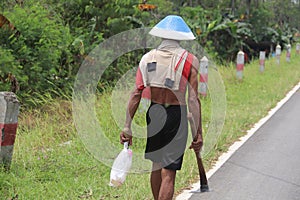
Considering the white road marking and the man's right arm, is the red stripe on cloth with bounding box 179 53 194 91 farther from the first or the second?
the white road marking

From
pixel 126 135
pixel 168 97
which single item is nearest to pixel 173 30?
pixel 168 97

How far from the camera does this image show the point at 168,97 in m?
4.52

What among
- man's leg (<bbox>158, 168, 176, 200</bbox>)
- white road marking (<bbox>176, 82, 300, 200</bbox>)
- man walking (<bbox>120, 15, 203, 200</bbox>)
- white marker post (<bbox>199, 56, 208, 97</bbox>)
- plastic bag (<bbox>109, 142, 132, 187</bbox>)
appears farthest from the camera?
white marker post (<bbox>199, 56, 208, 97</bbox>)

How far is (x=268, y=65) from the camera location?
2022 cm

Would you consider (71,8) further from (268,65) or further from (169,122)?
(169,122)

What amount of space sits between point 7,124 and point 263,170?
11.0ft

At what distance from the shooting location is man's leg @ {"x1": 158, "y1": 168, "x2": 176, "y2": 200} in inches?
179

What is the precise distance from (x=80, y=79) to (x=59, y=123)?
3195mm

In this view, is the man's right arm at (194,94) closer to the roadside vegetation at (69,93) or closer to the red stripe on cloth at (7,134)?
the roadside vegetation at (69,93)

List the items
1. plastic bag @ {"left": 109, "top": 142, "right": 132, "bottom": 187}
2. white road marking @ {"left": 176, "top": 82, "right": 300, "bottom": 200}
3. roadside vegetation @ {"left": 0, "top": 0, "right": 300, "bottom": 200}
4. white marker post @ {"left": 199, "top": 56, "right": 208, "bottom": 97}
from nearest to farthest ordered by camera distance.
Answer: plastic bag @ {"left": 109, "top": 142, "right": 132, "bottom": 187}
white road marking @ {"left": 176, "top": 82, "right": 300, "bottom": 200}
roadside vegetation @ {"left": 0, "top": 0, "right": 300, "bottom": 200}
white marker post @ {"left": 199, "top": 56, "right": 208, "bottom": 97}

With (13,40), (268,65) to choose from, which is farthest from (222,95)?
(268,65)

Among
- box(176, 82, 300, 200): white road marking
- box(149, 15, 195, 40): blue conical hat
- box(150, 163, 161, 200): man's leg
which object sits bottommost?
box(176, 82, 300, 200): white road marking

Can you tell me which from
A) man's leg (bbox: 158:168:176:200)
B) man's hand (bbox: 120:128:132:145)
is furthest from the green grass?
man's hand (bbox: 120:128:132:145)

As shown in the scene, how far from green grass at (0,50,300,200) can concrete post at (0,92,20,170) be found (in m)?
0.20
